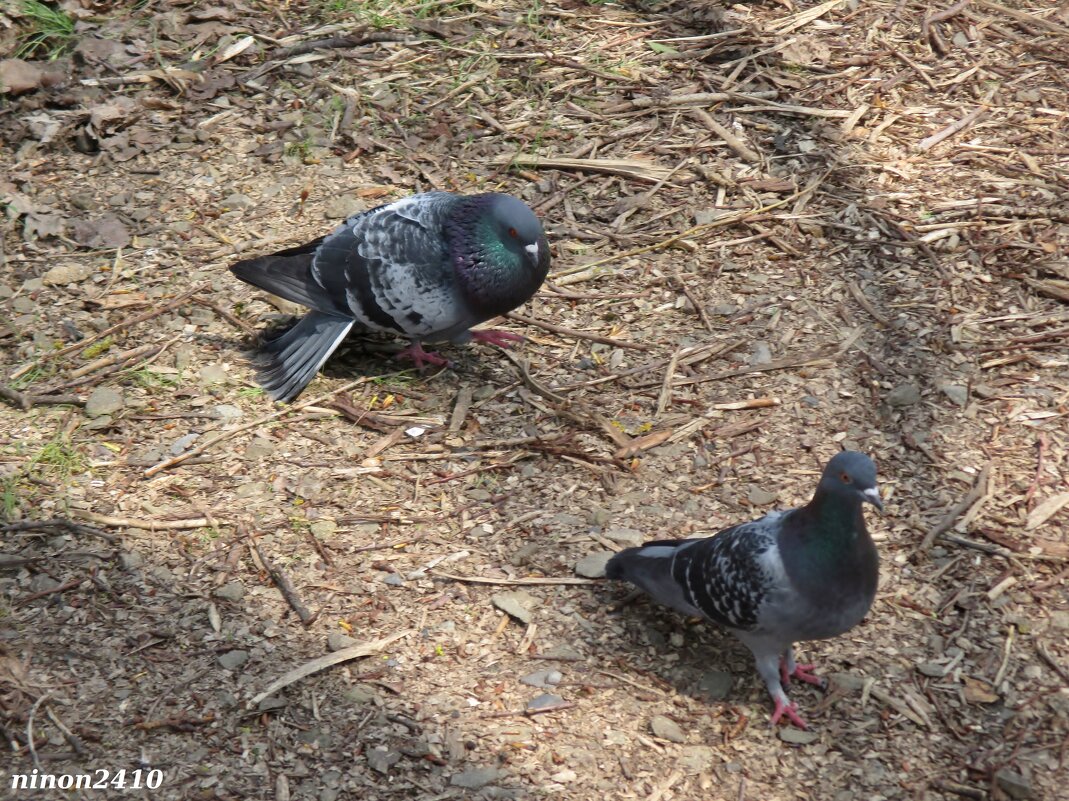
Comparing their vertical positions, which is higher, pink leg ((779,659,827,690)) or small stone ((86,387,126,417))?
small stone ((86,387,126,417))

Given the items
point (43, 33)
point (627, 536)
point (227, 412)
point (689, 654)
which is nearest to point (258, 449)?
point (227, 412)

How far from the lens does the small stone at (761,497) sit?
439 centimetres

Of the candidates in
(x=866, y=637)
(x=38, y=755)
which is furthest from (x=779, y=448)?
(x=38, y=755)

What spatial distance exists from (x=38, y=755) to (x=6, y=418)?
1787mm

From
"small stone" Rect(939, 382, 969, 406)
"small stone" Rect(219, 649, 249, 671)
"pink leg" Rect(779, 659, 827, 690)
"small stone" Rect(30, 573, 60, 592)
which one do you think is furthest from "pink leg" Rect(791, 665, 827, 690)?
"small stone" Rect(30, 573, 60, 592)

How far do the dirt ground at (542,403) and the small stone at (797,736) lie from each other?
0.01m

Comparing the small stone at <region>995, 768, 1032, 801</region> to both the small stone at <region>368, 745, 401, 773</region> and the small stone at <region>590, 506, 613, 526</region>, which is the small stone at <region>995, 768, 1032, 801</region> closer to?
the small stone at <region>590, 506, 613, 526</region>

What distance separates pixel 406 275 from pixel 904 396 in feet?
7.16

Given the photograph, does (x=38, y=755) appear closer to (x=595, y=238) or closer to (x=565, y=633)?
(x=565, y=633)

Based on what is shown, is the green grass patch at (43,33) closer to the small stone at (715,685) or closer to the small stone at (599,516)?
the small stone at (599,516)

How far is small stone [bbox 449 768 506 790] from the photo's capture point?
11.4ft

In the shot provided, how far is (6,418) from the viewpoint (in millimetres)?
4723

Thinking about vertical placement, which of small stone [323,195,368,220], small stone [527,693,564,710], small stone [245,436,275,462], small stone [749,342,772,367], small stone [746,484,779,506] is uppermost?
small stone [323,195,368,220]

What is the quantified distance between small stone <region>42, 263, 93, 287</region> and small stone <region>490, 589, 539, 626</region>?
2.79m
